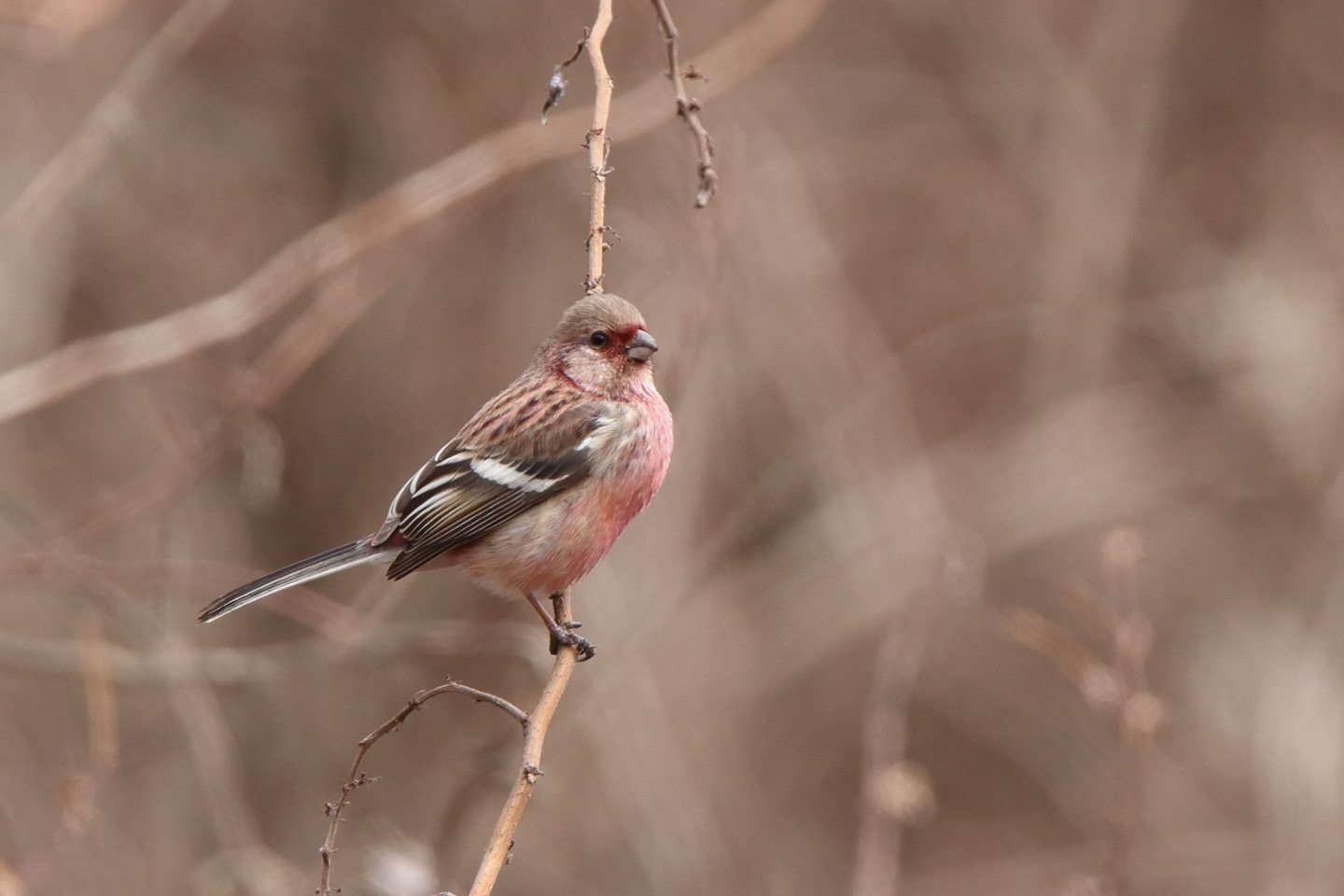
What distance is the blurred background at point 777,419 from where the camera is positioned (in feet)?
29.2

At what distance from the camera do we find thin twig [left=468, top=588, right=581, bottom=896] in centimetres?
328

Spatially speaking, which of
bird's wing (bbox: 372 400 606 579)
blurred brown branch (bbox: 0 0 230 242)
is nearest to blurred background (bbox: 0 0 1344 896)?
blurred brown branch (bbox: 0 0 230 242)

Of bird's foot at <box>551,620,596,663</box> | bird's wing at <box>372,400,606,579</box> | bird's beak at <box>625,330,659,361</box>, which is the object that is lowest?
bird's foot at <box>551,620,596,663</box>

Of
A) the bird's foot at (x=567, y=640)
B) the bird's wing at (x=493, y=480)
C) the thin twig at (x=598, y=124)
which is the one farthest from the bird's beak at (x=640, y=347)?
the bird's foot at (x=567, y=640)

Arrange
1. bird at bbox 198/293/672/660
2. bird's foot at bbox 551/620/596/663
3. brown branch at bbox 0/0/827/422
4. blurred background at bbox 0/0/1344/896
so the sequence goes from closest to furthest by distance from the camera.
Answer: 1. bird's foot at bbox 551/620/596/663
2. bird at bbox 198/293/672/660
3. brown branch at bbox 0/0/827/422
4. blurred background at bbox 0/0/1344/896

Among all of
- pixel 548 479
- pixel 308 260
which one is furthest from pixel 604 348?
pixel 308 260

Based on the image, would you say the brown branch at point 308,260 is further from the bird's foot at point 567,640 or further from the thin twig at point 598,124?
the bird's foot at point 567,640

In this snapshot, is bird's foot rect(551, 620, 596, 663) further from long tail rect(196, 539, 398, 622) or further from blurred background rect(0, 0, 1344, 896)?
blurred background rect(0, 0, 1344, 896)

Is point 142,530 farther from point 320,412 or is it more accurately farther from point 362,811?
point 362,811

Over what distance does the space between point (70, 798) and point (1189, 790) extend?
27.9 feet

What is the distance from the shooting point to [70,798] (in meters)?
4.31

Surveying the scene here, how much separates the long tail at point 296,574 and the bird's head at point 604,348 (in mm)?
996

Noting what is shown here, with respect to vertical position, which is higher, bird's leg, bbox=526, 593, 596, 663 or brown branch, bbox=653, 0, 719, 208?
brown branch, bbox=653, 0, 719, 208

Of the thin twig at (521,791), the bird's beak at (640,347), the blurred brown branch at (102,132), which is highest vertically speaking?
the blurred brown branch at (102,132)
